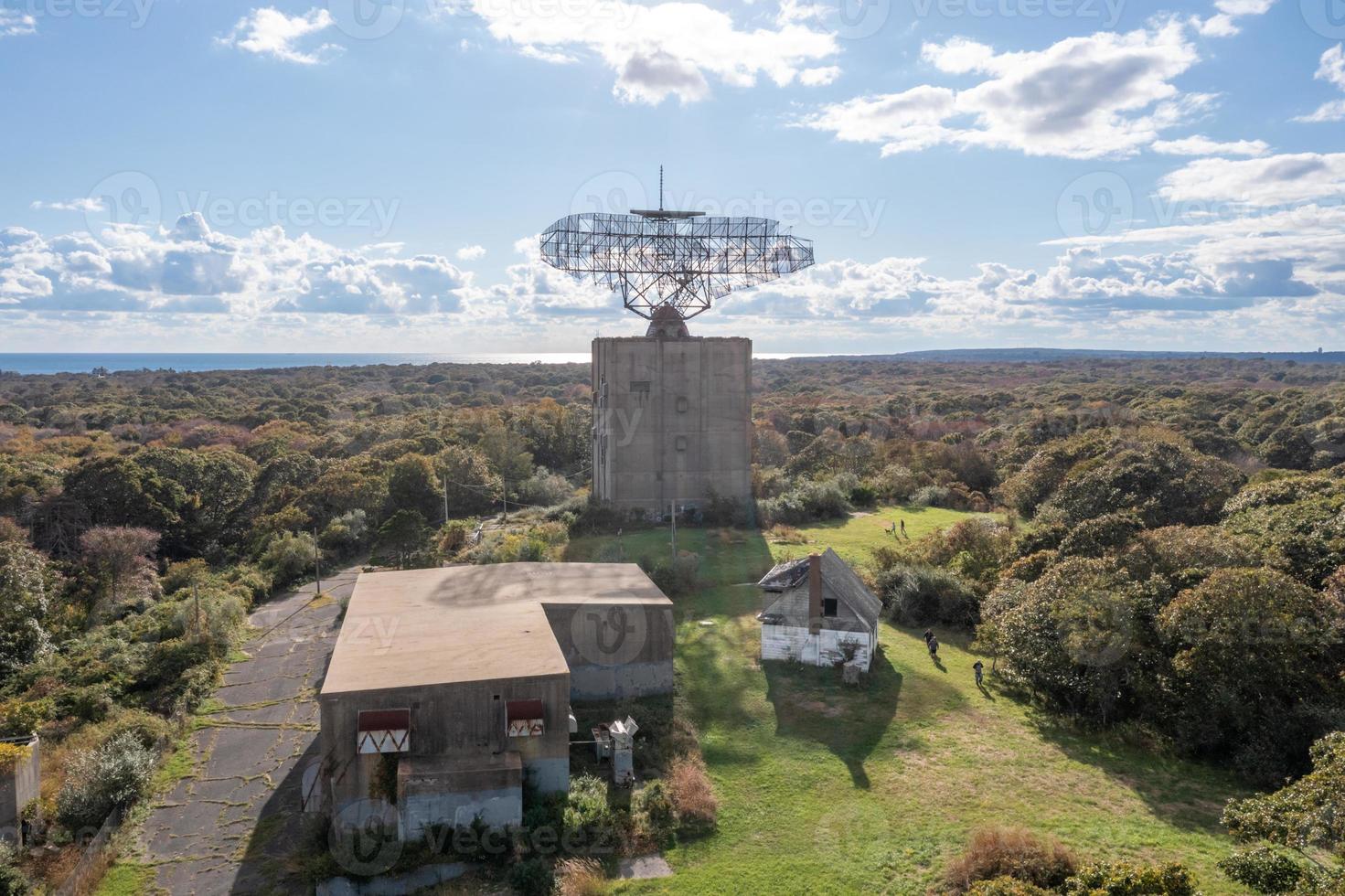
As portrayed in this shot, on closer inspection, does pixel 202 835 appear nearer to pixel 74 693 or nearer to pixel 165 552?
pixel 74 693

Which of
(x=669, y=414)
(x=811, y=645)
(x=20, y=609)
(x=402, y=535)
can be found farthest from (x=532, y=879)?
(x=669, y=414)

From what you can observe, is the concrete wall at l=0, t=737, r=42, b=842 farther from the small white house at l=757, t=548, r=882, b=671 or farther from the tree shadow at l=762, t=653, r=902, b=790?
the small white house at l=757, t=548, r=882, b=671

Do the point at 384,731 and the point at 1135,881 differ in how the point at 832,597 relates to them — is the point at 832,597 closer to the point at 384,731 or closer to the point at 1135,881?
the point at 1135,881

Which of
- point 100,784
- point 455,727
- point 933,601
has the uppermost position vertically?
point 455,727

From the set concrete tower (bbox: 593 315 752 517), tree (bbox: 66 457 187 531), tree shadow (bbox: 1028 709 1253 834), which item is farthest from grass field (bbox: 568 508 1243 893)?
tree (bbox: 66 457 187 531)

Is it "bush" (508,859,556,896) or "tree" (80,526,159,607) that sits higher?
"tree" (80,526,159,607)

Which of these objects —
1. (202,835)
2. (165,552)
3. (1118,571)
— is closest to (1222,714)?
(1118,571)
